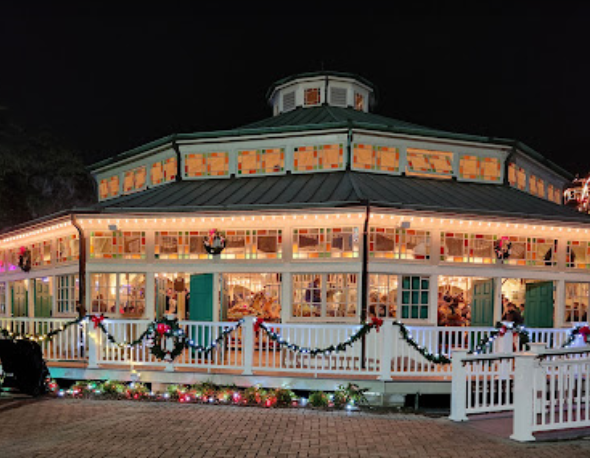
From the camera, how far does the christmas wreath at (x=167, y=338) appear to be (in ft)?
36.1

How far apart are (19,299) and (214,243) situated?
369 inches

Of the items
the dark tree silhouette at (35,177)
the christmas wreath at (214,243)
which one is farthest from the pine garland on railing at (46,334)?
the dark tree silhouette at (35,177)

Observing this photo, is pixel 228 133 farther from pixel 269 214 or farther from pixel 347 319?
pixel 347 319

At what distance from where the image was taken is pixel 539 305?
15.0m

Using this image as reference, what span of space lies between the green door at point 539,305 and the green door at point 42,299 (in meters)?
14.1

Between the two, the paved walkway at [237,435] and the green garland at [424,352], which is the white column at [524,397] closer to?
the paved walkway at [237,435]

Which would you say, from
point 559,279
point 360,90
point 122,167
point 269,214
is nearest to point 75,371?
point 269,214

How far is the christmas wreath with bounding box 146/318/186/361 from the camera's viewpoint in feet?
36.1

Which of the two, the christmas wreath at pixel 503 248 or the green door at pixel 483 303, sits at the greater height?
the christmas wreath at pixel 503 248

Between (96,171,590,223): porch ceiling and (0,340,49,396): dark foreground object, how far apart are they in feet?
12.9

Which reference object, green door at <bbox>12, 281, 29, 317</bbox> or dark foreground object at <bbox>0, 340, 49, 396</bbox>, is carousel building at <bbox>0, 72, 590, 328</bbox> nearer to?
green door at <bbox>12, 281, 29, 317</bbox>

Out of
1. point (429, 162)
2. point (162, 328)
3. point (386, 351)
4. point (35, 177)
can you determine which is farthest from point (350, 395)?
point (35, 177)

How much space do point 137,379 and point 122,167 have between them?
32.2 feet

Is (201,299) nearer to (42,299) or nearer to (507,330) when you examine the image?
(42,299)
